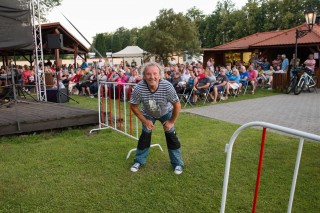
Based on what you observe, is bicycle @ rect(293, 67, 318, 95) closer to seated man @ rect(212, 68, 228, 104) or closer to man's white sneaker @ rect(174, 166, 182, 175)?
seated man @ rect(212, 68, 228, 104)

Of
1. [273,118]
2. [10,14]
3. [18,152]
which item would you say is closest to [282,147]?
[273,118]

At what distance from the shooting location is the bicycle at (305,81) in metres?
12.4

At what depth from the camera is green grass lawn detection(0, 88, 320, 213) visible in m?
3.23

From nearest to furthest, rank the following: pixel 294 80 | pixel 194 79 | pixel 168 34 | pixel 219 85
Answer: pixel 194 79 < pixel 219 85 < pixel 294 80 < pixel 168 34

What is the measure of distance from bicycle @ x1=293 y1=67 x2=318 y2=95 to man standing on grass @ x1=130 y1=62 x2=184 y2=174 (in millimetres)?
10108

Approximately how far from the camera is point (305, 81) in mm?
12734

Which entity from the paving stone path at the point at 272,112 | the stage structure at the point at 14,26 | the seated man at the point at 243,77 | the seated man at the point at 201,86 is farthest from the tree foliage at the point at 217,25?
the stage structure at the point at 14,26

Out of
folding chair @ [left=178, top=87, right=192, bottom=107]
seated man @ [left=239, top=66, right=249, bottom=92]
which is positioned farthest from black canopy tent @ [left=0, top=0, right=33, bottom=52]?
seated man @ [left=239, top=66, right=249, bottom=92]

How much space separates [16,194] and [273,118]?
6336 millimetres

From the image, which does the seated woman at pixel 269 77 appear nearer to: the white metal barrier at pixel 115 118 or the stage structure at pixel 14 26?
the white metal barrier at pixel 115 118

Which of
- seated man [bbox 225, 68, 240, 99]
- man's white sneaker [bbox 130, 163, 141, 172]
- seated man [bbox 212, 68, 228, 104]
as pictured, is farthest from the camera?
seated man [bbox 225, 68, 240, 99]

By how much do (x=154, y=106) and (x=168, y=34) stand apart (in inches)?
1102

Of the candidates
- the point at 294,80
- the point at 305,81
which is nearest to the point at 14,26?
the point at 294,80

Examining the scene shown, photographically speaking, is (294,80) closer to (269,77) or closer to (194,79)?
(269,77)
